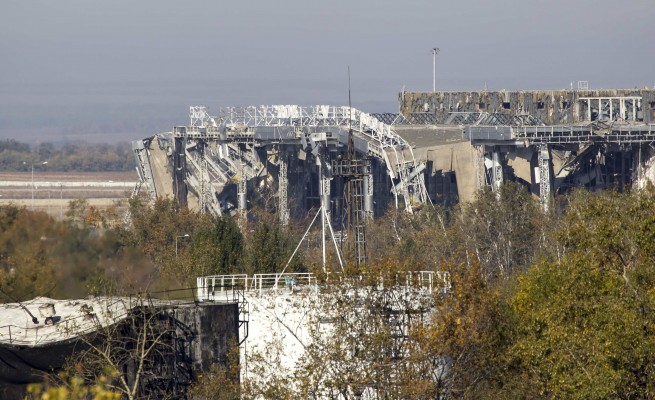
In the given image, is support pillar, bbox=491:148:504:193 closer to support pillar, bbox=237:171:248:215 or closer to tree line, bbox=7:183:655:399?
support pillar, bbox=237:171:248:215

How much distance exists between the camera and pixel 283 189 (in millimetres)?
125375

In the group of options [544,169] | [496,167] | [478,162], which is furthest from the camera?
[478,162]

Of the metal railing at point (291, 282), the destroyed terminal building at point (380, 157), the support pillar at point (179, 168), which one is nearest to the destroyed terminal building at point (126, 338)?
the metal railing at point (291, 282)

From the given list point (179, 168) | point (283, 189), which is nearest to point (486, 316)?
point (283, 189)

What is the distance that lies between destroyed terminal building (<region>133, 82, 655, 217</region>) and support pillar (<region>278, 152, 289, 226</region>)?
5.8 inches

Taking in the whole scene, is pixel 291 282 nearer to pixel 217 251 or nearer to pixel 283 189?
pixel 217 251

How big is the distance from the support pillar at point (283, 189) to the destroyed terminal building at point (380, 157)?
0.49 ft

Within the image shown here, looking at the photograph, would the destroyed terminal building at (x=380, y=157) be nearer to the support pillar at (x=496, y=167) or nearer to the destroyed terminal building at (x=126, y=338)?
the support pillar at (x=496, y=167)

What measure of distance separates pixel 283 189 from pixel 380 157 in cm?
872

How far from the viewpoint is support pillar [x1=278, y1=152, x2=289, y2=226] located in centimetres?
12169

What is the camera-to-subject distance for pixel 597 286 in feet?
141

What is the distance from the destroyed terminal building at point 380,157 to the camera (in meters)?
121

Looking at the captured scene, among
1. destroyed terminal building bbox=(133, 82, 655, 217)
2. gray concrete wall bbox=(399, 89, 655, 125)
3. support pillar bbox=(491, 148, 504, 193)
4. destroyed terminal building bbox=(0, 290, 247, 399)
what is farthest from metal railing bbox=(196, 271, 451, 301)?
gray concrete wall bbox=(399, 89, 655, 125)

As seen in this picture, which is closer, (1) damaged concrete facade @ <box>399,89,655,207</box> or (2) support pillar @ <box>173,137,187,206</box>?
(1) damaged concrete facade @ <box>399,89,655,207</box>
